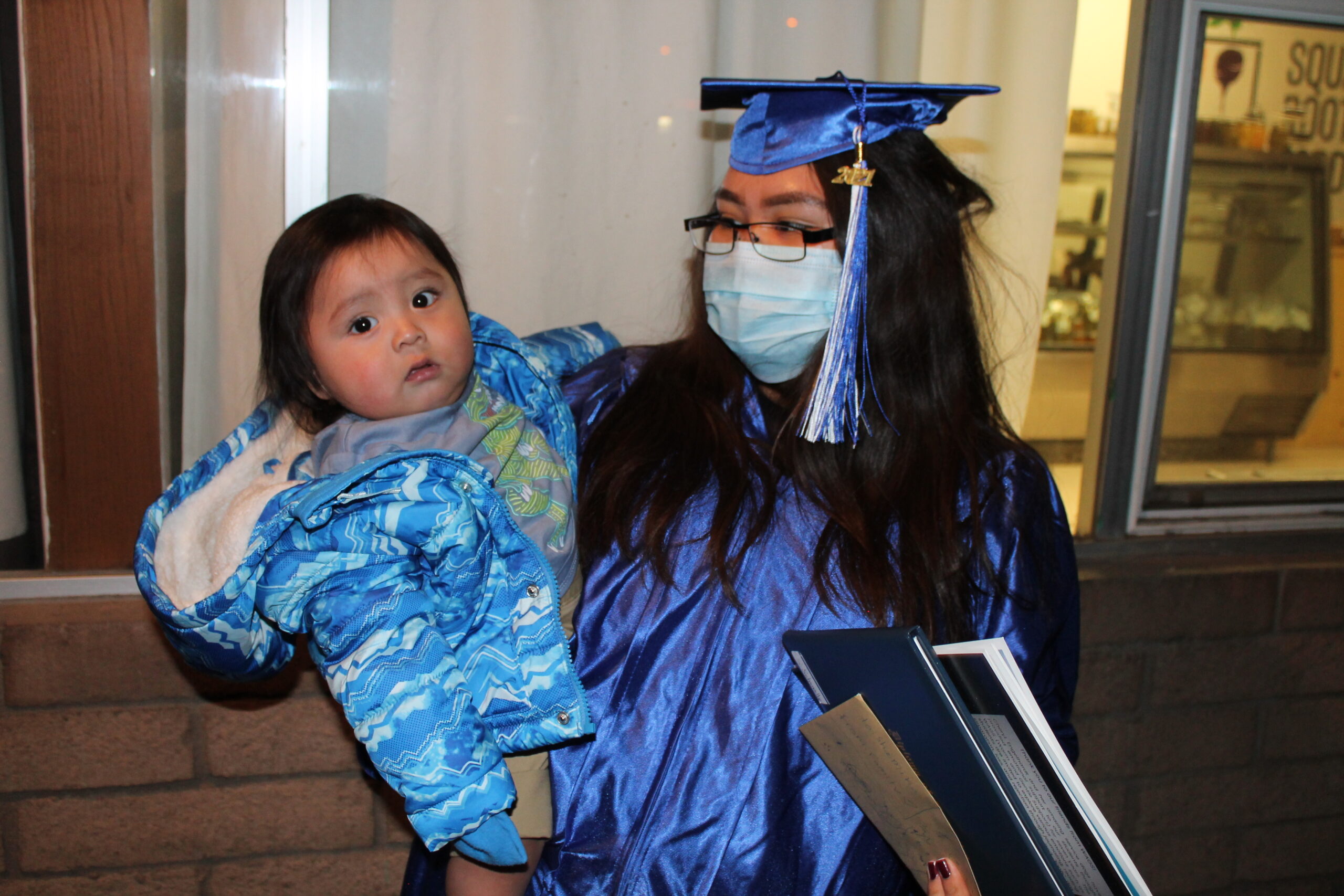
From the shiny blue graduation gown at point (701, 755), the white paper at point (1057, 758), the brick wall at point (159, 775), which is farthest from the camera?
the brick wall at point (159, 775)

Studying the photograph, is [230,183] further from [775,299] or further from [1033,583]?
[1033,583]

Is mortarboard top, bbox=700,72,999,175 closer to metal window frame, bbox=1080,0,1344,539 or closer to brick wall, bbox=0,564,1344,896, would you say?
metal window frame, bbox=1080,0,1344,539

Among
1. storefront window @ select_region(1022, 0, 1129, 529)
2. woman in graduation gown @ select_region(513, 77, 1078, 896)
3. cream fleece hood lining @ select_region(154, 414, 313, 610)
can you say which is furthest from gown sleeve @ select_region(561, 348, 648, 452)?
storefront window @ select_region(1022, 0, 1129, 529)

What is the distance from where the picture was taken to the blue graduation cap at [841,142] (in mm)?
1319

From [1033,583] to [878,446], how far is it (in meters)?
0.30

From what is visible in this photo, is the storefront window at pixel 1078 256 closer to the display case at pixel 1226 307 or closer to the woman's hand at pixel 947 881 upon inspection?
the display case at pixel 1226 307

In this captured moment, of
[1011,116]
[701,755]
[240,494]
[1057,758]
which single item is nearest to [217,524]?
[240,494]

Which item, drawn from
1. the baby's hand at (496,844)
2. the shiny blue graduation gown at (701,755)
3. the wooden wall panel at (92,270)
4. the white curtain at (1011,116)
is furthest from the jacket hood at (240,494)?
the white curtain at (1011,116)

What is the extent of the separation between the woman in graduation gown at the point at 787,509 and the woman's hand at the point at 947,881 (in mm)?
143

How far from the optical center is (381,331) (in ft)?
3.88

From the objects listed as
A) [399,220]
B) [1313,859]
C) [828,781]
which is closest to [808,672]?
[828,781]

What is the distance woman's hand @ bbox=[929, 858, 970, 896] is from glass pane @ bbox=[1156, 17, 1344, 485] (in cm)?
145

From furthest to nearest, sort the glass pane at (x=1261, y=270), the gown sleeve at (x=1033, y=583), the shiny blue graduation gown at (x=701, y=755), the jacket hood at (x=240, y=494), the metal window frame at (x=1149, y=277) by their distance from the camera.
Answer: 1. the glass pane at (x=1261, y=270)
2. the metal window frame at (x=1149, y=277)
3. the gown sleeve at (x=1033, y=583)
4. the shiny blue graduation gown at (x=701, y=755)
5. the jacket hood at (x=240, y=494)

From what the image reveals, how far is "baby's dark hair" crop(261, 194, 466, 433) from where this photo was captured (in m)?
1.19
